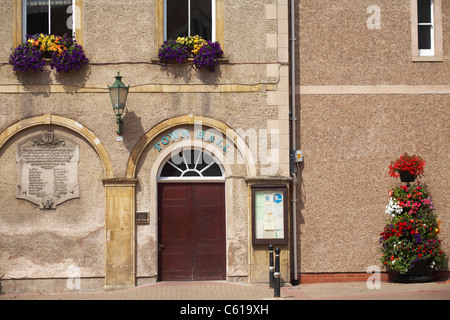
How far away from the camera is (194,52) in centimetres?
1330

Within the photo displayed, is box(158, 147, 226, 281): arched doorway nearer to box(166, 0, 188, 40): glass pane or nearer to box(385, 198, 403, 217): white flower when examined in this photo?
box(166, 0, 188, 40): glass pane

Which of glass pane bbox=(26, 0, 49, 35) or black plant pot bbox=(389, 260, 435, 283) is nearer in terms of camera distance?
black plant pot bbox=(389, 260, 435, 283)

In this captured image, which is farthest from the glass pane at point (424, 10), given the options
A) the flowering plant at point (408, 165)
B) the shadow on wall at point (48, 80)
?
the shadow on wall at point (48, 80)

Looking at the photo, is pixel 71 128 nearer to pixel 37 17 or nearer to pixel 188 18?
pixel 37 17

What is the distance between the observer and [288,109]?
13.5 m

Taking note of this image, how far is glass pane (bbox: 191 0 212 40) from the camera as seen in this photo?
44.9 feet

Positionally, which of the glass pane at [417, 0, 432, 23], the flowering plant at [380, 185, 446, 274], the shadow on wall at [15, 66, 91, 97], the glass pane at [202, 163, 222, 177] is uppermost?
the glass pane at [417, 0, 432, 23]

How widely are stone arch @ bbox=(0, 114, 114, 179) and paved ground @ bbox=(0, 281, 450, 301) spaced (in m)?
2.36

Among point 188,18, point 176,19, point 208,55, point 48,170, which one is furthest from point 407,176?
point 48,170

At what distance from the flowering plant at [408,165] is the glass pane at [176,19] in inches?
197

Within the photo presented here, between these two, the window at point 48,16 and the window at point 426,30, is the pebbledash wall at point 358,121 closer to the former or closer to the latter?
the window at point 426,30

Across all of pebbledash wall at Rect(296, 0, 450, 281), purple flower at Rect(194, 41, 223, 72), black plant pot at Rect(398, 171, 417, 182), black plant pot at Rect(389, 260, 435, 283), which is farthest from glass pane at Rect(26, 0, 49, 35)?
black plant pot at Rect(389, 260, 435, 283)

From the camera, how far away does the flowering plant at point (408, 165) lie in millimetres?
13234
